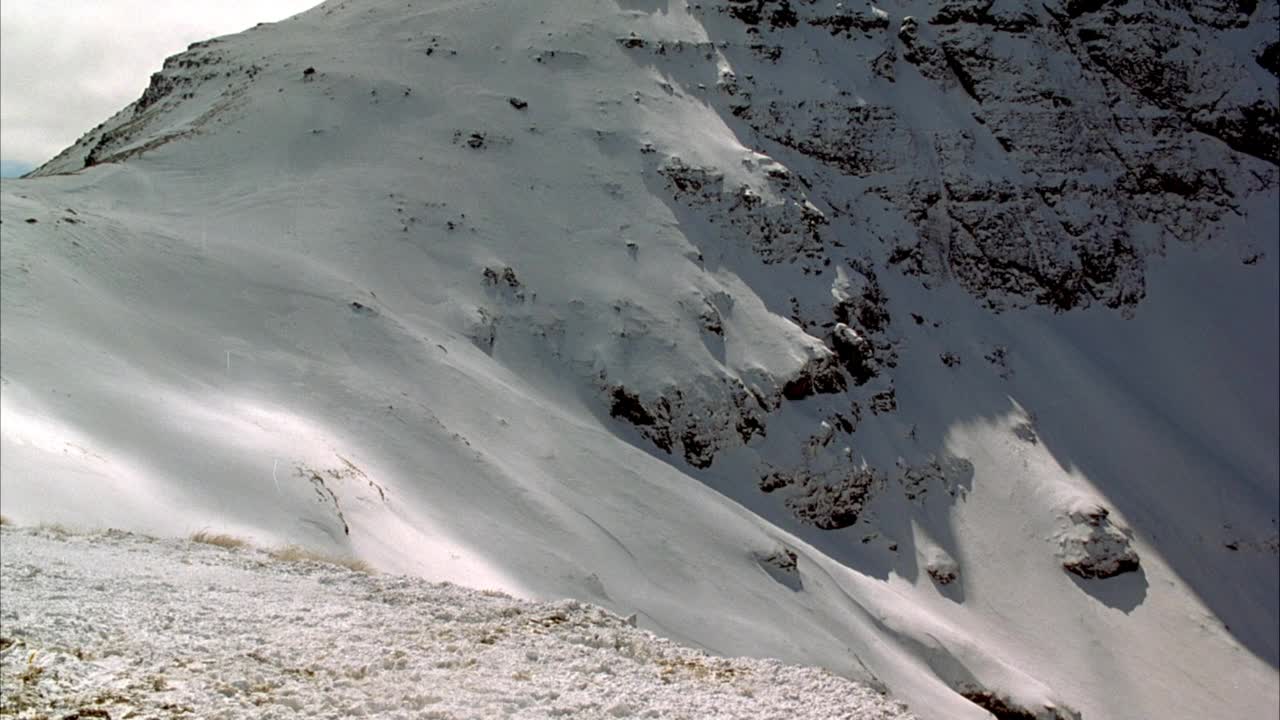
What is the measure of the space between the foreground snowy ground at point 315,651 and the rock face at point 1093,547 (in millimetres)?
30661

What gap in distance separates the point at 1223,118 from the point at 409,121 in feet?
144

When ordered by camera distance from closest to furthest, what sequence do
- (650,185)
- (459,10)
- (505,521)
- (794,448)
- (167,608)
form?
(167,608) → (505,521) → (794,448) → (650,185) → (459,10)

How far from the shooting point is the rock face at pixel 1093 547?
35688mm

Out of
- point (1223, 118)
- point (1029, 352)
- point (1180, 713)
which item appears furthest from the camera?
point (1223, 118)

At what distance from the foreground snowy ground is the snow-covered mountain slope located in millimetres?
2988

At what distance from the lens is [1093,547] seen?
35.9 metres

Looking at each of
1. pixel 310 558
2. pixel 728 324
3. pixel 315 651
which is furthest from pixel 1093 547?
pixel 315 651

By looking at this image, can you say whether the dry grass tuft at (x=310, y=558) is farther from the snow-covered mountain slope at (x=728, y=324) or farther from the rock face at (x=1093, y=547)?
the rock face at (x=1093, y=547)

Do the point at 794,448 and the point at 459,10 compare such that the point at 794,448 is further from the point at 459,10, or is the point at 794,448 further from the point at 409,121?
the point at 459,10

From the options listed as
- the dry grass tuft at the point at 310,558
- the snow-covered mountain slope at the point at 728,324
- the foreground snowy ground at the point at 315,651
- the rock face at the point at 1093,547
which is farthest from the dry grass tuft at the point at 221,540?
the rock face at the point at 1093,547

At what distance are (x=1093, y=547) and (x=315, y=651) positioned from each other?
34646 mm

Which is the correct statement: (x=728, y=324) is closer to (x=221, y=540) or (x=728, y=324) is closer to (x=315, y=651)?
(x=221, y=540)

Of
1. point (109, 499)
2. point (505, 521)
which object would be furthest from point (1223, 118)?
point (109, 499)

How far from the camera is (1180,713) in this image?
31125 millimetres
